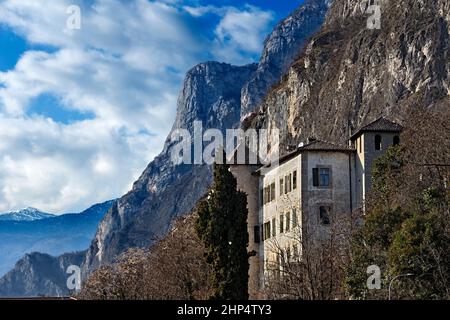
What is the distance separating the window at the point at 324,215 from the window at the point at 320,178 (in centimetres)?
155

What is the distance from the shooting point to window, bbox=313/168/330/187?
6247 cm

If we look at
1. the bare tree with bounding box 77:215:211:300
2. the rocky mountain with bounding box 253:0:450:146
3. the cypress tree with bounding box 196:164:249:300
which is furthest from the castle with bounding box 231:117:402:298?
the rocky mountain with bounding box 253:0:450:146

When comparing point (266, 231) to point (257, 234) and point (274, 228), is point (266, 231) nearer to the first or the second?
point (257, 234)

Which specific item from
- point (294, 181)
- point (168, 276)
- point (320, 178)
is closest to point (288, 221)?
point (294, 181)

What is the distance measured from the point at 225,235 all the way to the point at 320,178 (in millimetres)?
9124

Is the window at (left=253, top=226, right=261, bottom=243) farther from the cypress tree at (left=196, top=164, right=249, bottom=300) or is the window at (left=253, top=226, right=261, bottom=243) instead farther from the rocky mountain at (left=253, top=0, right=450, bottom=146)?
the rocky mountain at (left=253, top=0, right=450, bottom=146)

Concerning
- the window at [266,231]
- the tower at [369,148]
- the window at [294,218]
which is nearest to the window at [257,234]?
the window at [266,231]

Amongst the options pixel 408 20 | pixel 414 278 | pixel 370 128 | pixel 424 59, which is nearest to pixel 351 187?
pixel 370 128

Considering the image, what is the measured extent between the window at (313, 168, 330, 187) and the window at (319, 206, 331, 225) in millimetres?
1547

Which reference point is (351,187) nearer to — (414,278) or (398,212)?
(398,212)

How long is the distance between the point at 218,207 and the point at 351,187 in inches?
397

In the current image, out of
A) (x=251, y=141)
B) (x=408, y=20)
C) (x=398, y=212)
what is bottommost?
(x=398, y=212)

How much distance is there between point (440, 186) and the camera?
165ft

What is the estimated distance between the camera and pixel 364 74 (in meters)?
123
